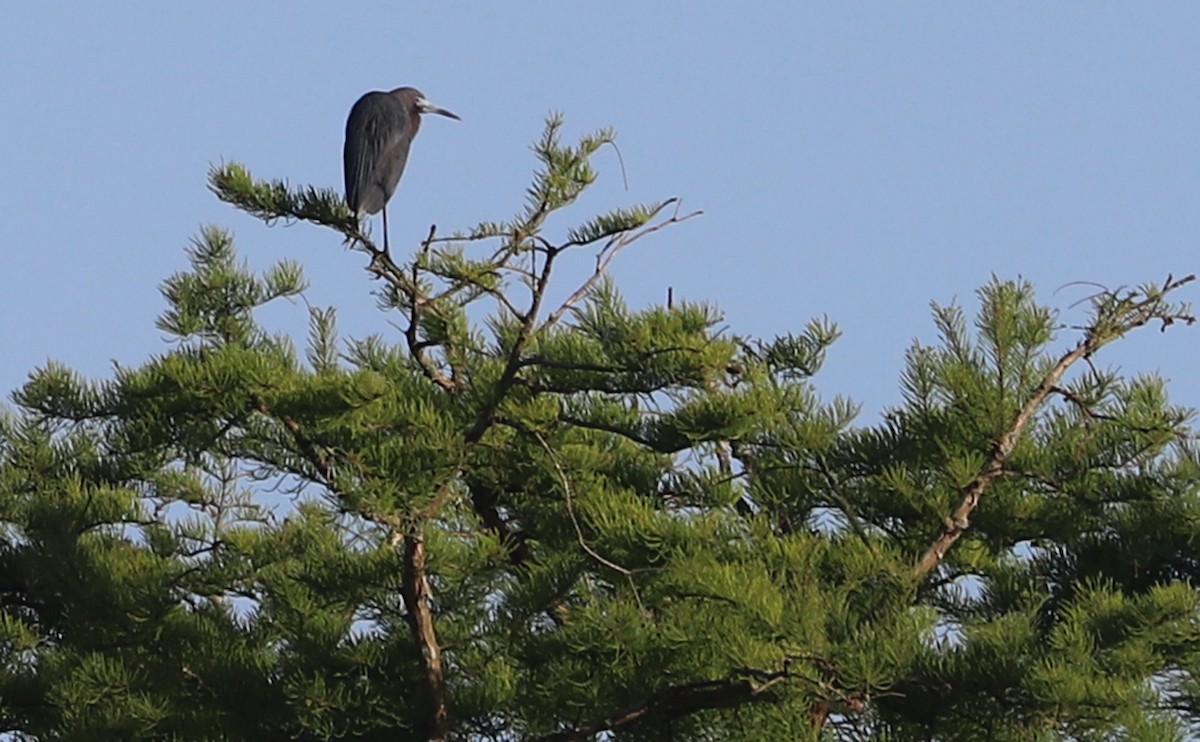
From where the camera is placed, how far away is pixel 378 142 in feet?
22.2

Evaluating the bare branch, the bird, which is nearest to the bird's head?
the bird

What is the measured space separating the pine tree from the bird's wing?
3.64ft

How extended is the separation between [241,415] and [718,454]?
4.17 ft

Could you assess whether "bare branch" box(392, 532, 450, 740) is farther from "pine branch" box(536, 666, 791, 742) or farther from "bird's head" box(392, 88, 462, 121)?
"bird's head" box(392, 88, 462, 121)

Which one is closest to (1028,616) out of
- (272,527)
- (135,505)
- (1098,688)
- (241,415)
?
(1098,688)

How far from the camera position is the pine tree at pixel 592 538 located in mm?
4109

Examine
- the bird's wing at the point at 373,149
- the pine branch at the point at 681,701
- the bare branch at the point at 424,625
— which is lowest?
the pine branch at the point at 681,701

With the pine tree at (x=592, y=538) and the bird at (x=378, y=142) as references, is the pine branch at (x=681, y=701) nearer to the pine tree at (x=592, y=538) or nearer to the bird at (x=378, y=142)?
the pine tree at (x=592, y=538)

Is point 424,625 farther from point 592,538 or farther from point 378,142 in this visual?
point 378,142

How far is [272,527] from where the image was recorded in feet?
17.9

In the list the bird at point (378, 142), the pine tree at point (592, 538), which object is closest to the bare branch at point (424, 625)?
the pine tree at point (592, 538)

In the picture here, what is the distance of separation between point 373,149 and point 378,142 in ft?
0.29

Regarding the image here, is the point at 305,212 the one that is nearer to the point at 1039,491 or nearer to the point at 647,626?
the point at 647,626

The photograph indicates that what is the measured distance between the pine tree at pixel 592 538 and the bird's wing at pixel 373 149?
1.11 m
